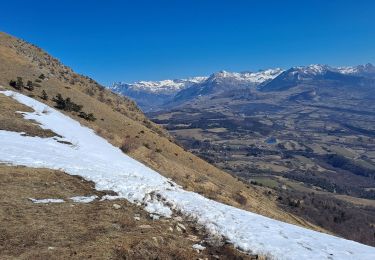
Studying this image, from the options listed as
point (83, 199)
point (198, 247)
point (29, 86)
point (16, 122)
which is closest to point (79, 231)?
point (83, 199)

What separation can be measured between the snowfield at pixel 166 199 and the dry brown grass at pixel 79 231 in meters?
1.34

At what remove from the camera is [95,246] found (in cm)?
1448

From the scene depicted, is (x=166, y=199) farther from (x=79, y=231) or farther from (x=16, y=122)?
(x=16, y=122)

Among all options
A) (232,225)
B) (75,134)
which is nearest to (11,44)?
(75,134)

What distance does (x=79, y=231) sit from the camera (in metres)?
15.7

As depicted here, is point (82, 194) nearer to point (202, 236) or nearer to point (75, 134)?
point (202, 236)

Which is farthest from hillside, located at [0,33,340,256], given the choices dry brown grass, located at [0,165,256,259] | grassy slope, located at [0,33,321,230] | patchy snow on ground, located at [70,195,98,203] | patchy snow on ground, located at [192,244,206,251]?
patchy snow on ground, located at [192,244,206,251]

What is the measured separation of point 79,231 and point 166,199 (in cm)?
643

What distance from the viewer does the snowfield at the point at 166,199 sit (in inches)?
683

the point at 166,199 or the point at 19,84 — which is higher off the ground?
the point at 19,84

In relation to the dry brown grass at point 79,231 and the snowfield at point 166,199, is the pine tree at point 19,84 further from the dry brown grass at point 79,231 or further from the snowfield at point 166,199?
the dry brown grass at point 79,231

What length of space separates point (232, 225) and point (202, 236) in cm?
212

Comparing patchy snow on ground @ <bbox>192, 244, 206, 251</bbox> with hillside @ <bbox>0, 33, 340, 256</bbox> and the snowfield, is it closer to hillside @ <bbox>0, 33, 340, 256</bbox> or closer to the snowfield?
the snowfield

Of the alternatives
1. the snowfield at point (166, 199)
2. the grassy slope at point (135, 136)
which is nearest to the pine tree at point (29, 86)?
the grassy slope at point (135, 136)
